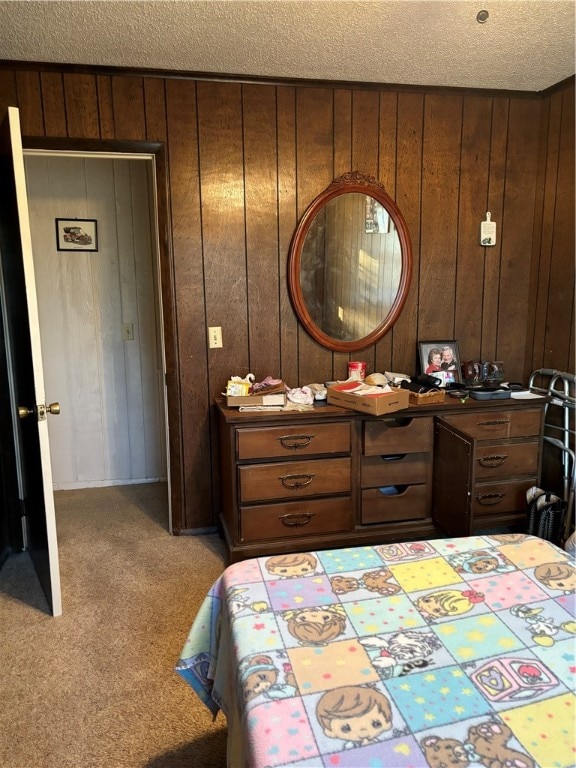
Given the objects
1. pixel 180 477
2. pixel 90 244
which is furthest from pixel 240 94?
pixel 180 477

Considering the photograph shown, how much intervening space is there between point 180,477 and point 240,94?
201 centimetres

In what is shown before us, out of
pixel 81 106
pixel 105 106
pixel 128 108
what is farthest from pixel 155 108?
pixel 81 106

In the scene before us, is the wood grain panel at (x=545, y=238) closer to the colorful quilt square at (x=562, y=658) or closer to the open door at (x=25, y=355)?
the colorful quilt square at (x=562, y=658)

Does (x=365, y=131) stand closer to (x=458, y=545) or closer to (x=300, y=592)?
(x=458, y=545)

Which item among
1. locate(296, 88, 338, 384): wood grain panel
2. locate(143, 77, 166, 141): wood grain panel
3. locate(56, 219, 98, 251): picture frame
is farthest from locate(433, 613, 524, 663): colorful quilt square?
locate(56, 219, 98, 251): picture frame

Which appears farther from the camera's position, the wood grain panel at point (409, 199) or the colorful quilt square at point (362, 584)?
the wood grain panel at point (409, 199)

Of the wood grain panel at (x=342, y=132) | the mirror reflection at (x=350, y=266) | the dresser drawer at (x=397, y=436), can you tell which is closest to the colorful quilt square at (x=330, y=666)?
the dresser drawer at (x=397, y=436)

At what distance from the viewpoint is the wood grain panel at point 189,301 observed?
264 centimetres

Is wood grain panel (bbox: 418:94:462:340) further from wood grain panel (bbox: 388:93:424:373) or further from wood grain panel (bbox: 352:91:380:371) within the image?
wood grain panel (bbox: 352:91:380:371)

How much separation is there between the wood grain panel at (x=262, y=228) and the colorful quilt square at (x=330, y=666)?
1945 millimetres

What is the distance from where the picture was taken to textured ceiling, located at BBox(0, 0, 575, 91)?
204 cm

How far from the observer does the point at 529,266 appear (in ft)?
10.2

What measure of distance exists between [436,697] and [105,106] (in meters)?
2.73

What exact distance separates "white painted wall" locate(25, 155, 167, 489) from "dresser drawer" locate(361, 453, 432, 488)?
1.76 meters
